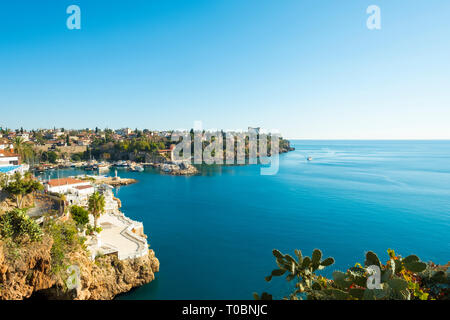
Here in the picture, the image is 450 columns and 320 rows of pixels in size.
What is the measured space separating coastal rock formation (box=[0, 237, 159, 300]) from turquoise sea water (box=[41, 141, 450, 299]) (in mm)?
1269

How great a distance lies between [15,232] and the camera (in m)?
11.0

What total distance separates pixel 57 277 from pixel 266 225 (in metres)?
24.5

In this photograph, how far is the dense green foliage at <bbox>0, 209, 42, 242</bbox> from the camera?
1088 cm

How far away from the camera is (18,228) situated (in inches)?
439

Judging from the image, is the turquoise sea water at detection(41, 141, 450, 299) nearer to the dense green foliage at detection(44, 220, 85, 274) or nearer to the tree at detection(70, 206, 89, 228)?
the dense green foliage at detection(44, 220, 85, 274)

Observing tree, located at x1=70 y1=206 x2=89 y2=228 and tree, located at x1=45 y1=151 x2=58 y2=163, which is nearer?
tree, located at x1=70 y1=206 x2=89 y2=228

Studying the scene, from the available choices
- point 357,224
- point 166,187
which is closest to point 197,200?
point 166,187

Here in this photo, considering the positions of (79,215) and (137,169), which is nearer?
(79,215)

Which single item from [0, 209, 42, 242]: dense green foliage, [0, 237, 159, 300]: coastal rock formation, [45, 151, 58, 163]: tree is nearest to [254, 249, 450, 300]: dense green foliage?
[0, 237, 159, 300]: coastal rock formation

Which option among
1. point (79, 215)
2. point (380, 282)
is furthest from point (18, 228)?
point (380, 282)

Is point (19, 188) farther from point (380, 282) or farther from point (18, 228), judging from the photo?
point (380, 282)

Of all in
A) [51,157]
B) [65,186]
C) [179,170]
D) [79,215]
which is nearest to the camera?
[79,215]

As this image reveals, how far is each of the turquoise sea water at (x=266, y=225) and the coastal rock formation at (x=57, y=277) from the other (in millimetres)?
1269
